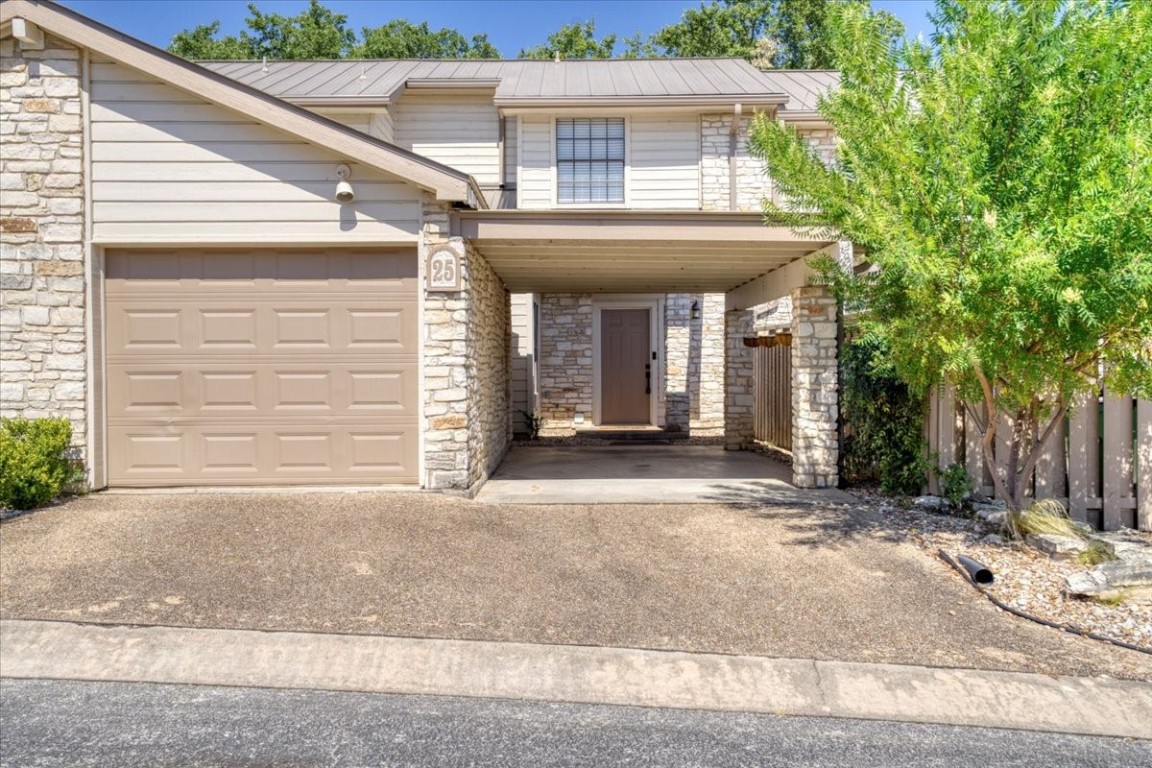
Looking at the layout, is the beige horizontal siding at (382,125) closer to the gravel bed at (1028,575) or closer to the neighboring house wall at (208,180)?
the neighboring house wall at (208,180)

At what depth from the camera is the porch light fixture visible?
6.32 m

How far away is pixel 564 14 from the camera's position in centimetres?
2597

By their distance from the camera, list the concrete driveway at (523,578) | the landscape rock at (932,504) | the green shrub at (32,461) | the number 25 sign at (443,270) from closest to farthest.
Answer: the concrete driveway at (523,578), the green shrub at (32,461), the landscape rock at (932,504), the number 25 sign at (443,270)

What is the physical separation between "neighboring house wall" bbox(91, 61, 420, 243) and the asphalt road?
14.0 ft

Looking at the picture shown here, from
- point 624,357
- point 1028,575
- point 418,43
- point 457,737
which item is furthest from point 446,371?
point 418,43

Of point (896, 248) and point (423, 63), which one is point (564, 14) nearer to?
point (423, 63)

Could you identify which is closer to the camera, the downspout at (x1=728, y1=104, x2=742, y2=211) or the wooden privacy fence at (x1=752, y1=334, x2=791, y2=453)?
the wooden privacy fence at (x1=752, y1=334, x2=791, y2=453)

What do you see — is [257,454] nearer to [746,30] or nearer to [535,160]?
[535,160]

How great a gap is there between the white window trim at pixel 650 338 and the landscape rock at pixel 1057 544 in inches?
341

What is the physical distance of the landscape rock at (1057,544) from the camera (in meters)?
4.87

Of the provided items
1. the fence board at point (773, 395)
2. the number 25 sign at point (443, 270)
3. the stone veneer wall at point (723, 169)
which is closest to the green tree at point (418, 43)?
the stone veneer wall at point (723, 169)

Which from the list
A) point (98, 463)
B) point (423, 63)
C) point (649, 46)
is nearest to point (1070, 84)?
point (98, 463)

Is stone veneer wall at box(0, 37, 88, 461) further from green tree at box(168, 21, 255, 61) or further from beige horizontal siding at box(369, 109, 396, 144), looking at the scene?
green tree at box(168, 21, 255, 61)

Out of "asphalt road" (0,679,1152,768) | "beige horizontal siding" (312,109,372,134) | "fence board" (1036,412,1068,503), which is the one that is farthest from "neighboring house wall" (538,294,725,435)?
"asphalt road" (0,679,1152,768)
